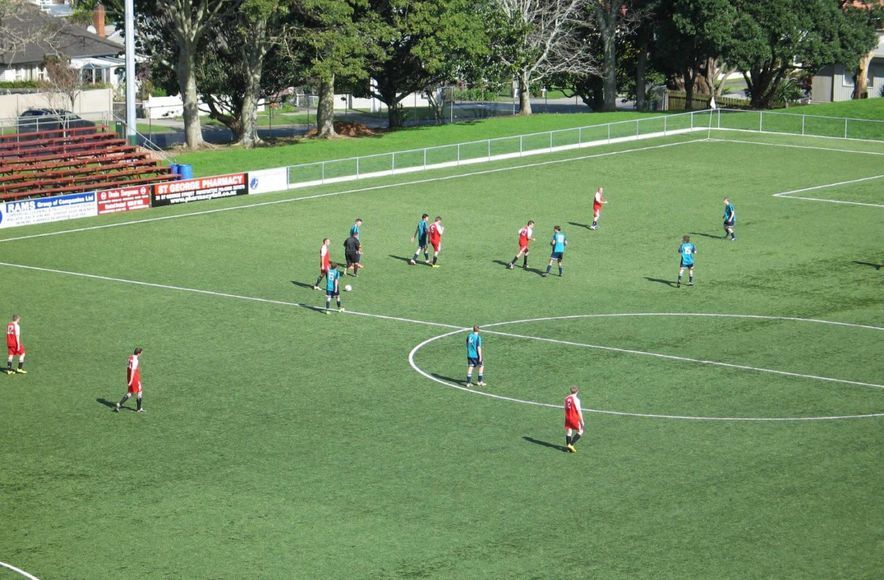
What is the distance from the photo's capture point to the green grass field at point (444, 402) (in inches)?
947

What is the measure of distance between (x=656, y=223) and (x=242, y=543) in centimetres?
3619

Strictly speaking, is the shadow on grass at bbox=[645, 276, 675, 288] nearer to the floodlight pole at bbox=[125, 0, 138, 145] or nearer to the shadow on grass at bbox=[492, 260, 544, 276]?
the shadow on grass at bbox=[492, 260, 544, 276]

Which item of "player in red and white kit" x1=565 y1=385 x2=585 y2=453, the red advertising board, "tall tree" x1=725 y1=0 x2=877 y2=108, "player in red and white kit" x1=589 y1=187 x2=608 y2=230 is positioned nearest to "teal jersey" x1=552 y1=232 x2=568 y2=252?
"player in red and white kit" x1=589 y1=187 x2=608 y2=230

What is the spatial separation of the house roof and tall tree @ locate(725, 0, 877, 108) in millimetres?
44496

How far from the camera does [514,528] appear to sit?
2467 cm

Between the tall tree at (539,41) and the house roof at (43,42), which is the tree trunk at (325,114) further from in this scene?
the house roof at (43,42)

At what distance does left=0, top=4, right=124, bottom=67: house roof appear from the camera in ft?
293

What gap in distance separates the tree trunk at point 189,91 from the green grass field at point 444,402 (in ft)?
59.9

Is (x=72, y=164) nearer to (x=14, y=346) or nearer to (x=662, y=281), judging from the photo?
(x=14, y=346)

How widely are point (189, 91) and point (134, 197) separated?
57.6 feet

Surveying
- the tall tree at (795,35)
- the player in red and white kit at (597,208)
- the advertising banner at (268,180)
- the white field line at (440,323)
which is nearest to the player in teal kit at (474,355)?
the white field line at (440,323)

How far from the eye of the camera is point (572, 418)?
93.5 ft

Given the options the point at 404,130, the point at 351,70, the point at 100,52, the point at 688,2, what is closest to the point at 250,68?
the point at 351,70

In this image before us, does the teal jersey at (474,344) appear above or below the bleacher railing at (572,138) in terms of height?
below
